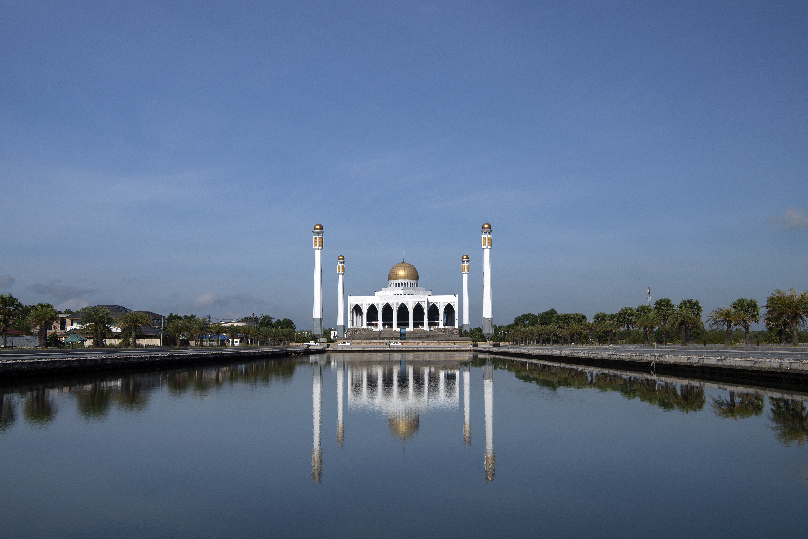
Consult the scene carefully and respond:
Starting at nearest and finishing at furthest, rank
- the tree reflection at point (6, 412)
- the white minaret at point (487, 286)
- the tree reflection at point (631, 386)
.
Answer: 1. the tree reflection at point (6, 412)
2. the tree reflection at point (631, 386)
3. the white minaret at point (487, 286)

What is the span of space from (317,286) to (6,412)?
261 ft

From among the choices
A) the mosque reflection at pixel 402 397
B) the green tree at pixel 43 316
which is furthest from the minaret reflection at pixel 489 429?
the green tree at pixel 43 316

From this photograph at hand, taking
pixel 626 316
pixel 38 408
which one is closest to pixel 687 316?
pixel 626 316

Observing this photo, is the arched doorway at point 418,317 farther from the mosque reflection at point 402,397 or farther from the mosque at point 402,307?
the mosque reflection at point 402,397

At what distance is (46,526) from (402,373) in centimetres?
3087

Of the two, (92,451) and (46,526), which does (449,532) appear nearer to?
(46,526)

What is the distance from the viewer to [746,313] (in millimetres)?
67062

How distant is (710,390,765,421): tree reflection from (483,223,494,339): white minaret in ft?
236

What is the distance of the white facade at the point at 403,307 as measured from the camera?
108m

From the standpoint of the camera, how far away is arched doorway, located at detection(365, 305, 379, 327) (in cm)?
11344

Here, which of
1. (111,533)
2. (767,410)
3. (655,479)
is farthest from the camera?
(767,410)

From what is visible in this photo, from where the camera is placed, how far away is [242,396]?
1056 inches

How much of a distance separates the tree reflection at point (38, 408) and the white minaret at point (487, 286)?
75.6 metres

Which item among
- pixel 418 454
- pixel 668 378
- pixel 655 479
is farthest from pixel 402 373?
pixel 655 479
